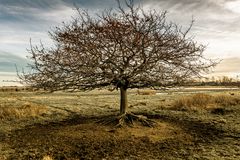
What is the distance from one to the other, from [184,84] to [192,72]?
821 mm

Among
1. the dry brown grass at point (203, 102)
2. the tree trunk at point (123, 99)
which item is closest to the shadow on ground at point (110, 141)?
the tree trunk at point (123, 99)

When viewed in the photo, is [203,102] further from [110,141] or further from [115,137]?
[110,141]

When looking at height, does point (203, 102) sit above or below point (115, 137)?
above

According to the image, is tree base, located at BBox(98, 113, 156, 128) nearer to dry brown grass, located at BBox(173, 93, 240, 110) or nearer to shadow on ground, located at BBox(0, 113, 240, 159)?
shadow on ground, located at BBox(0, 113, 240, 159)

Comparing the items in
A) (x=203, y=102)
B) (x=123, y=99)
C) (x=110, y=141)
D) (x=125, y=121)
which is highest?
(x=123, y=99)

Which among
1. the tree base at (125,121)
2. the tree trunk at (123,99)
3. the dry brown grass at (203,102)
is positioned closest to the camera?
the tree base at (125,121)

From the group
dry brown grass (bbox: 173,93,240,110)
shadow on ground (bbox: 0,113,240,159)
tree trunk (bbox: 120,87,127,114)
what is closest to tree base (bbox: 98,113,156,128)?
tree trunk (bbox: 120,87,127,114)

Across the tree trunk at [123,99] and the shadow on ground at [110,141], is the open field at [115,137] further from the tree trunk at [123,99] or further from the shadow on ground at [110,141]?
the tree trunk at [123,99]

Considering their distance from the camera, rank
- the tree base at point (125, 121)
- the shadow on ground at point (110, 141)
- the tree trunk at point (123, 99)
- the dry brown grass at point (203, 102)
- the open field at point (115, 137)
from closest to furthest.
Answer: the shadow on ground at point (110, 141) < the open field at point (115, 137) < the tree base at point (125, 121) < the tree trunk at point (123, 99) < the dry brown grass at point (203, 102)

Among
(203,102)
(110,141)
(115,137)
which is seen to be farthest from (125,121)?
(203,102)

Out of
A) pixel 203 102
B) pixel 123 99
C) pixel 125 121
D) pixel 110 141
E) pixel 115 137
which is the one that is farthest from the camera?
pixel 203 102

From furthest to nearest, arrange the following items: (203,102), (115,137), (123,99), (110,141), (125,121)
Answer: (203,102)
(123,99)
(125,121)
(115,137)
(110,141)

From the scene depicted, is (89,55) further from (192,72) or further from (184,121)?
(184,121)

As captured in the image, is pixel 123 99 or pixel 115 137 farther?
pixel 123 99
